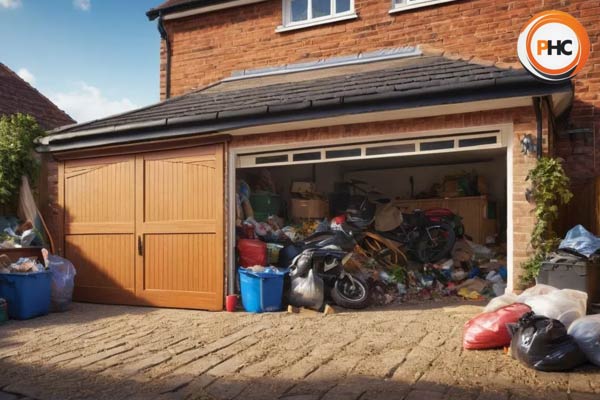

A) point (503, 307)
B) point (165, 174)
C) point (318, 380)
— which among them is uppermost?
point (165, 174)

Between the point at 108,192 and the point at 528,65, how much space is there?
6585mm

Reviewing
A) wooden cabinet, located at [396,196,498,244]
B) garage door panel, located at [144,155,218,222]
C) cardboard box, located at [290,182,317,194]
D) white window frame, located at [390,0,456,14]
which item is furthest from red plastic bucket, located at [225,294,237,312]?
white window frame, located at [390,0,456,14]

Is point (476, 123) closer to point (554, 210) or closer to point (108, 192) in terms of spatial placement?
point (554, 210)

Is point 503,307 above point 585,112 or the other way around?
the other way around

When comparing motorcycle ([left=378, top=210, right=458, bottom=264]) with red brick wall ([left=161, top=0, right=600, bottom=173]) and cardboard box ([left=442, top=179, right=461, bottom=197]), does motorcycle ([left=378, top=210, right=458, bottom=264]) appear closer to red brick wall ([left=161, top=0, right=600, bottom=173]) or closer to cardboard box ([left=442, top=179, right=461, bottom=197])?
cardboard box ([left=442, top=179, right=461, bottom=197])

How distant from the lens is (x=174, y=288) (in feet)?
25.2

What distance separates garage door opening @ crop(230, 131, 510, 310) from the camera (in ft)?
23.5

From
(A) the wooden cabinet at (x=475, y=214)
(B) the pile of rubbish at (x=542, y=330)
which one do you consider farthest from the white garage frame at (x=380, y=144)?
(A) the wooden cabinet at (x=475, y=214)

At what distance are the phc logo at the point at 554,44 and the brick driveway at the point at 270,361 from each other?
344 centimetres

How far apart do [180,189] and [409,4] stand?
5.26 metres

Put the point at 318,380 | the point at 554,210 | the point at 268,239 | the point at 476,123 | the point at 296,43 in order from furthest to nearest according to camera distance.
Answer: the point at 296,43 < the point at 268,239 < the point at 476,123 < the point at 554,210 < the point at 318,380

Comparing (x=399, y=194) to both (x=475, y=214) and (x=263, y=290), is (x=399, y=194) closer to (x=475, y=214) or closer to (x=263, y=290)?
(x=475, y=214)

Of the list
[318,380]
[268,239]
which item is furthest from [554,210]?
[268,239]

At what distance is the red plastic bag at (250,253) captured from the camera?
7.55m
